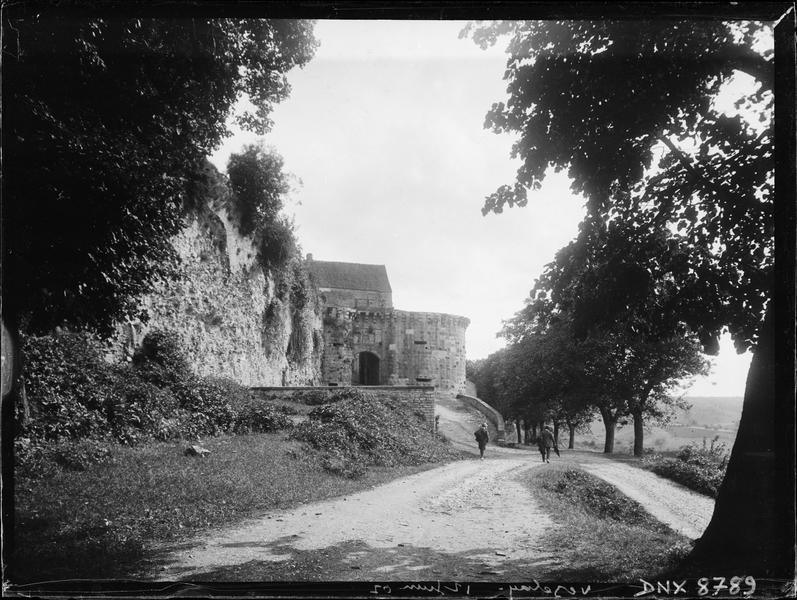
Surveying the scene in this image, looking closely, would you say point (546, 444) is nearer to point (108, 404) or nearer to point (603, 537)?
point (603, 537)

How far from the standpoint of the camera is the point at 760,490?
13.9ft

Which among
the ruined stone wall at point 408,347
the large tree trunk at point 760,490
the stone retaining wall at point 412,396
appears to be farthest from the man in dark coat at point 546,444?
the ruined stone wall at point 408,347

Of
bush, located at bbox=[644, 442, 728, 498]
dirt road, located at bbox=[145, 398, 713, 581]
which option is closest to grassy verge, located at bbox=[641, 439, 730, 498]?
bush, located at bbox=[644, 442, 728, 498]

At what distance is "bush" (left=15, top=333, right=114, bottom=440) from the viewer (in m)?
8.05

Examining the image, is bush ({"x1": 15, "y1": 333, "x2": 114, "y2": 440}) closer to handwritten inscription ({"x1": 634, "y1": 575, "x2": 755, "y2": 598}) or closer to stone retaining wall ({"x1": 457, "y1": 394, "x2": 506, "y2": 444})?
handwritten inscription ({"x1": 634, "y1": 575, "x2": 755, "y2": 598})

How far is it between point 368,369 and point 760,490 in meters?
36.9

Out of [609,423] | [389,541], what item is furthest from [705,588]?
[609,423]

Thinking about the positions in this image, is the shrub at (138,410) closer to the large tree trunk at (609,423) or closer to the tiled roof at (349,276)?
the large tree trunk at (609,423)

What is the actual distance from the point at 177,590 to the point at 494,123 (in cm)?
581

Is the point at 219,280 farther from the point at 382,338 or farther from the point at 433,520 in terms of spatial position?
the point at 382,338

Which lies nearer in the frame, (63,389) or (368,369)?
(63,389)

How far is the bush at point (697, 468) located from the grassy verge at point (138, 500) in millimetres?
11898

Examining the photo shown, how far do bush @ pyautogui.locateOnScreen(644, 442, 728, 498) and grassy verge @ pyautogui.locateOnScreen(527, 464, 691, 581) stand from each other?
18.4 feet

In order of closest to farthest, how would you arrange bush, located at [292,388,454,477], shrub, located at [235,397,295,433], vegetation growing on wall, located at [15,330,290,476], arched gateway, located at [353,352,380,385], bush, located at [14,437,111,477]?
bush, located at [14,437,111,477]
vegetation growing on wall, located at [15,330,290,476]
bush, located at [292,388,454,477]
shrub, located at [235,397,295,433]
arched gateway, located at [353,352,380,385]
